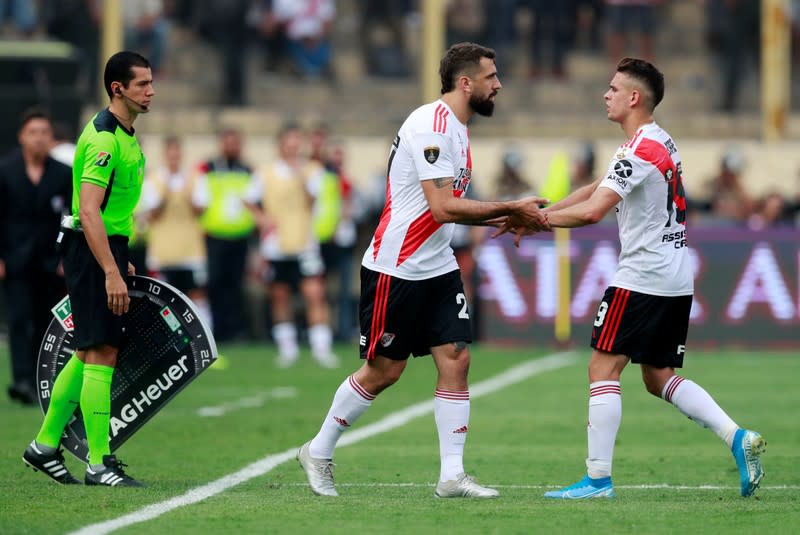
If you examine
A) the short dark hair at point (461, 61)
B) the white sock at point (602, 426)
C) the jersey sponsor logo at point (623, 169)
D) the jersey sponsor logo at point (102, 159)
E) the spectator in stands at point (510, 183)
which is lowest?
the spectator in stands at point (510, 183)

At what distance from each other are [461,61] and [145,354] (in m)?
2.36

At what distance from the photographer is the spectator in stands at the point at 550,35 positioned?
81.6 feet

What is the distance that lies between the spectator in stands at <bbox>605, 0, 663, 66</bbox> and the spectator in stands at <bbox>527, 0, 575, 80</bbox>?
25.1 inches

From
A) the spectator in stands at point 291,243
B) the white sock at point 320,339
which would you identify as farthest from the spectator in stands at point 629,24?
the white sock at point 320,339

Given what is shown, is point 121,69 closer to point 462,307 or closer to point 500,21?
point 462,307

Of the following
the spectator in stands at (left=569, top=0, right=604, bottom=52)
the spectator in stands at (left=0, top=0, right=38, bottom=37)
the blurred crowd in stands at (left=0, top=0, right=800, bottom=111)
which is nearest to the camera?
the spectator in stands at (left=0, top=0, right=38, bottom=37)

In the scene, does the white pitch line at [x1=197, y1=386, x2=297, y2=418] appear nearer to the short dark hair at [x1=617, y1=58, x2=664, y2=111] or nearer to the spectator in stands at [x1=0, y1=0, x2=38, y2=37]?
the short dark hair at [x1=617, y1=58, x2=664, y2=111]

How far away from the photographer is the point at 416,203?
26.4ft

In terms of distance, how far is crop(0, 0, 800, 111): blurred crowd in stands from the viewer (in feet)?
80.1

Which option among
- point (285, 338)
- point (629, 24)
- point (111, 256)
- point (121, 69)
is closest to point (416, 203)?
point (111, 256)

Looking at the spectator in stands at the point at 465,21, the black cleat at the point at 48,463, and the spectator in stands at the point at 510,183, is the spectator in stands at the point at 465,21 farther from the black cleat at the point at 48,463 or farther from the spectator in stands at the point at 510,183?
the black cleat at the point at 48,463

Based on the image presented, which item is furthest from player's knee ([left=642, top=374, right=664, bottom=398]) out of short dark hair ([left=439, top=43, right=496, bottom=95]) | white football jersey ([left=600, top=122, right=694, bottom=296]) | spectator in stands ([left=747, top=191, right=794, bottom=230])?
spectator in stands ([left=747, top=191, right=794, bottom=230])

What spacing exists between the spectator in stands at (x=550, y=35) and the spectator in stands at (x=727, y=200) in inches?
179

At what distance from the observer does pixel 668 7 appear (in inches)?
1060
